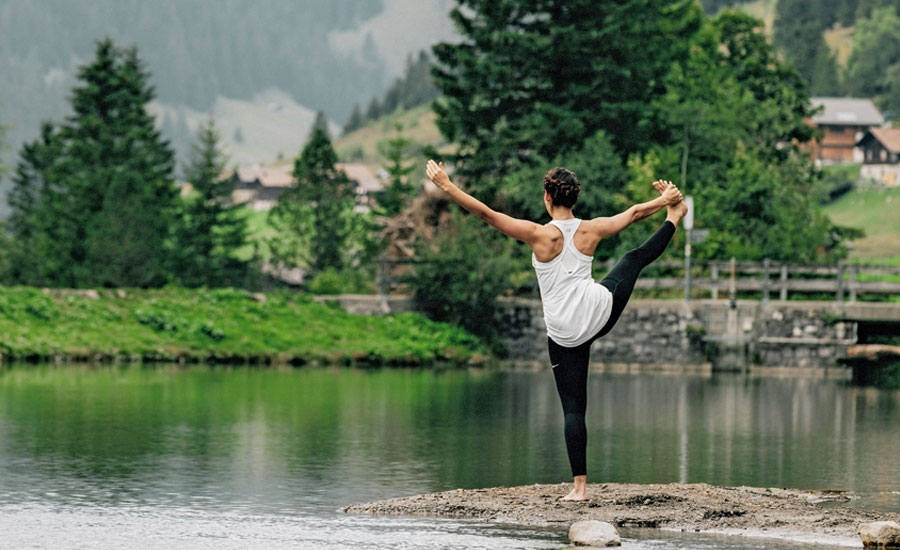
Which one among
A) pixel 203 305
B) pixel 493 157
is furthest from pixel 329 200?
pixel 203 305

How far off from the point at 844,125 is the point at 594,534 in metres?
156

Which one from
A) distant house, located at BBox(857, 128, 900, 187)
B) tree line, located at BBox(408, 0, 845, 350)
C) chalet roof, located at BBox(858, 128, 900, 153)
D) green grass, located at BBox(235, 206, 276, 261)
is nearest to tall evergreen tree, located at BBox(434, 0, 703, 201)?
tree line, located at BBox(408, 0, 845, 350)

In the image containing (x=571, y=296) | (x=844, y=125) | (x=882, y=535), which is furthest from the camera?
(x=844, y=125)

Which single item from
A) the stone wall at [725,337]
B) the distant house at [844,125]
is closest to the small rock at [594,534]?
the stone wall at [725,337]

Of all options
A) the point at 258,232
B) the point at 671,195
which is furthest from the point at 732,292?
the point at 258,232

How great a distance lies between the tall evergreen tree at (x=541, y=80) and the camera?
143ft

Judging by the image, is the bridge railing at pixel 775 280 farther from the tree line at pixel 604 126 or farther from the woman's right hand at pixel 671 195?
the woman's right hand at pixel 671 195

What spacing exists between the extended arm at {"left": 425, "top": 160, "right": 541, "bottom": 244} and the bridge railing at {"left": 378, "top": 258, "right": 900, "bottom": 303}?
2705 cm

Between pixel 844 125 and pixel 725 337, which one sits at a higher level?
pixel 844 125

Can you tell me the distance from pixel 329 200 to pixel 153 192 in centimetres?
919

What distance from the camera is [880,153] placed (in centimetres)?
14350

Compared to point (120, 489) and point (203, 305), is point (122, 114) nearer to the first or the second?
point (203, 305)

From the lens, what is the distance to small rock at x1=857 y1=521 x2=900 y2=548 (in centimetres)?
923

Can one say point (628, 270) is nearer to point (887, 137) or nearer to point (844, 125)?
point (887, 137)
